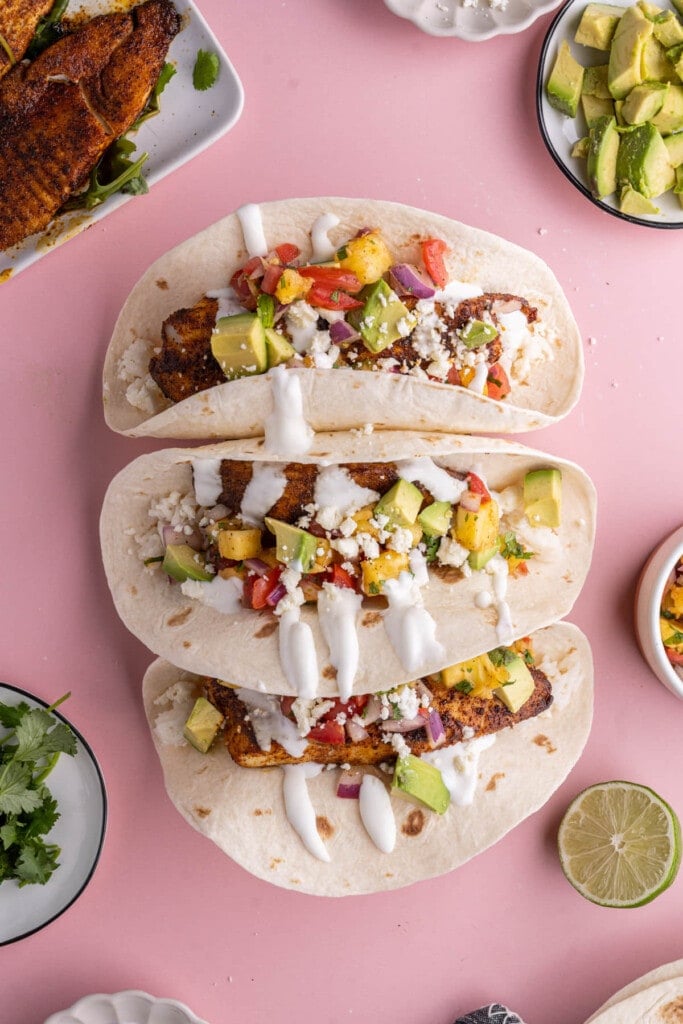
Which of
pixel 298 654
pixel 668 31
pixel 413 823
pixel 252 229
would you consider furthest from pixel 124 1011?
pixel 668 31

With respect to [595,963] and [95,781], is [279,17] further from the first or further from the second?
[595,963]

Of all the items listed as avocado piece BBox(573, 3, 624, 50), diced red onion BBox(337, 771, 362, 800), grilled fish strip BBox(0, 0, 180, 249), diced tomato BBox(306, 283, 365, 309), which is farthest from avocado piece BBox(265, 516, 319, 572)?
avocado piece BBox(573, 3, 624, 50)

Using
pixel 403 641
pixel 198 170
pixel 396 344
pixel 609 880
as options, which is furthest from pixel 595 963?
pixel 198 170

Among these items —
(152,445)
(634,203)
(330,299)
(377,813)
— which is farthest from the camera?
(152,445)

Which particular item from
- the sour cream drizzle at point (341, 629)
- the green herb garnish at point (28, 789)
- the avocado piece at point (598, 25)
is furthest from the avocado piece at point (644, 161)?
the green herb garnish at point (28, 789)

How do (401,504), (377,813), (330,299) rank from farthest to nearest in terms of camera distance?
1. (377,813)
2. (330,299)
3. (401,504)

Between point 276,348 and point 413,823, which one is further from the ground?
point 276,348

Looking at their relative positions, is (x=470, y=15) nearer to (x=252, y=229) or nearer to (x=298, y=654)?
(x=252, y=229)

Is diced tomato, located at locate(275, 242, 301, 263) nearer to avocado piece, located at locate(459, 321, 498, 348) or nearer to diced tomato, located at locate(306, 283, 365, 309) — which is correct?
diced tomato, located at locate(306, 283, 365, 309)
